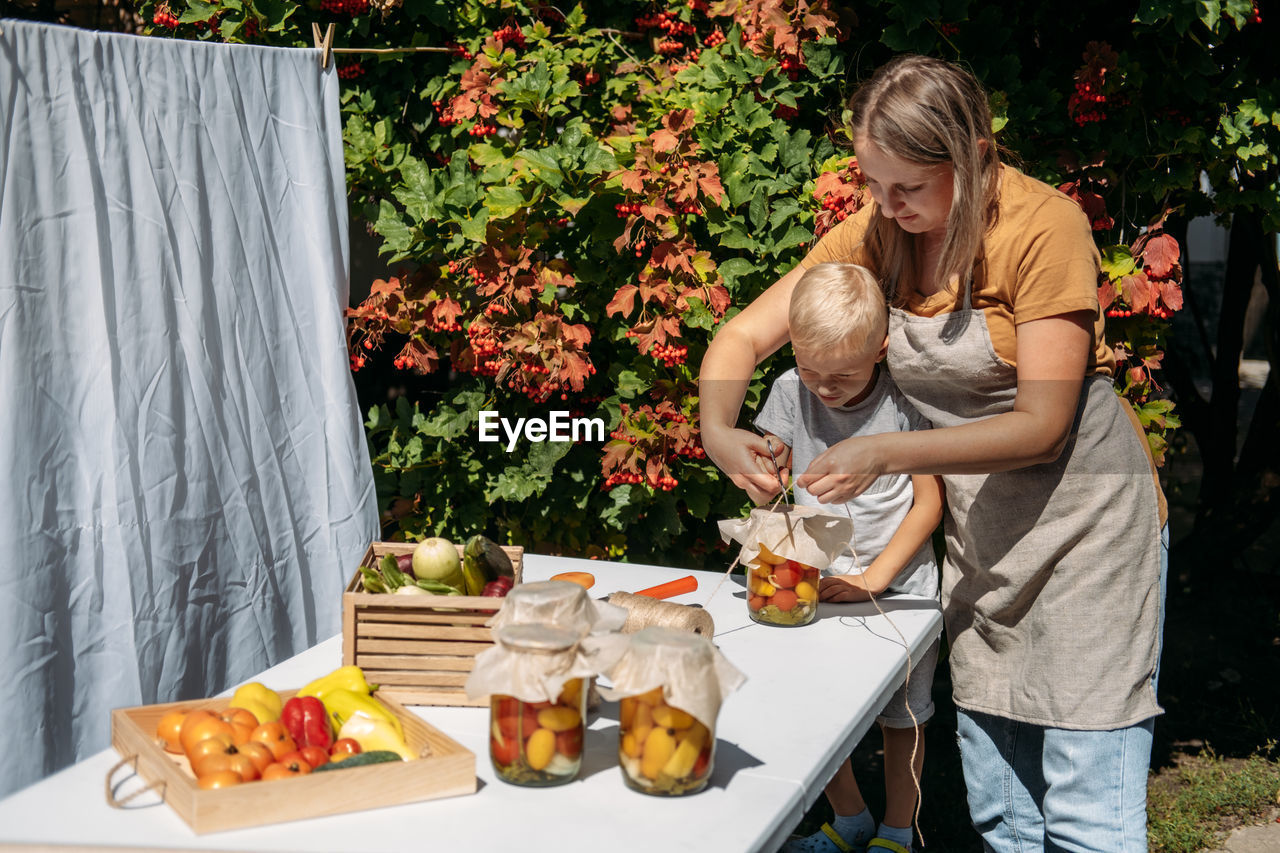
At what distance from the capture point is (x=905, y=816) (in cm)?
245

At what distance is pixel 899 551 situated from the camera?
7.31 feet

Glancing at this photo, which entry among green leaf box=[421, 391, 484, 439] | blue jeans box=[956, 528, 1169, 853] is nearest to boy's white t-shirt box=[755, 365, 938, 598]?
blue jeans box=[956, 528, 1169, 853]

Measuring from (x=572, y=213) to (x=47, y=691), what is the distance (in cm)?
170

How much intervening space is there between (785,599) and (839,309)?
0.54 metres

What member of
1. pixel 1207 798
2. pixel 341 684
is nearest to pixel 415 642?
pixel 341 684

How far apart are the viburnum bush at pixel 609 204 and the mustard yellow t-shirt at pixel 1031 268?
87 cm

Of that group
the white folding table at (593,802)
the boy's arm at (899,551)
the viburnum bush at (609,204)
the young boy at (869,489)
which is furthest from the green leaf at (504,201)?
the white folding table at (593,802)

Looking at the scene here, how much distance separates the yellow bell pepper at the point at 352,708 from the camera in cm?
150

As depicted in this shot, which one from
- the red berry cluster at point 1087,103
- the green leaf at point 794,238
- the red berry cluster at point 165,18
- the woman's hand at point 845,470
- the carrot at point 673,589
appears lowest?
the carrot at point 673,589

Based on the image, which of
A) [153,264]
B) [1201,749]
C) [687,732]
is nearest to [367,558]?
[687,732]

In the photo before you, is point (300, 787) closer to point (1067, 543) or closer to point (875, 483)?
point (1067, 543)

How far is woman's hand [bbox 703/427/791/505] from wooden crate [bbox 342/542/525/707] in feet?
1.76

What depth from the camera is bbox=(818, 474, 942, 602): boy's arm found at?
2.20 metres

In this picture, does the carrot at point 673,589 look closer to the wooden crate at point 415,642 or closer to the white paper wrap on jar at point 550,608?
the wooden crate at point 415,642
